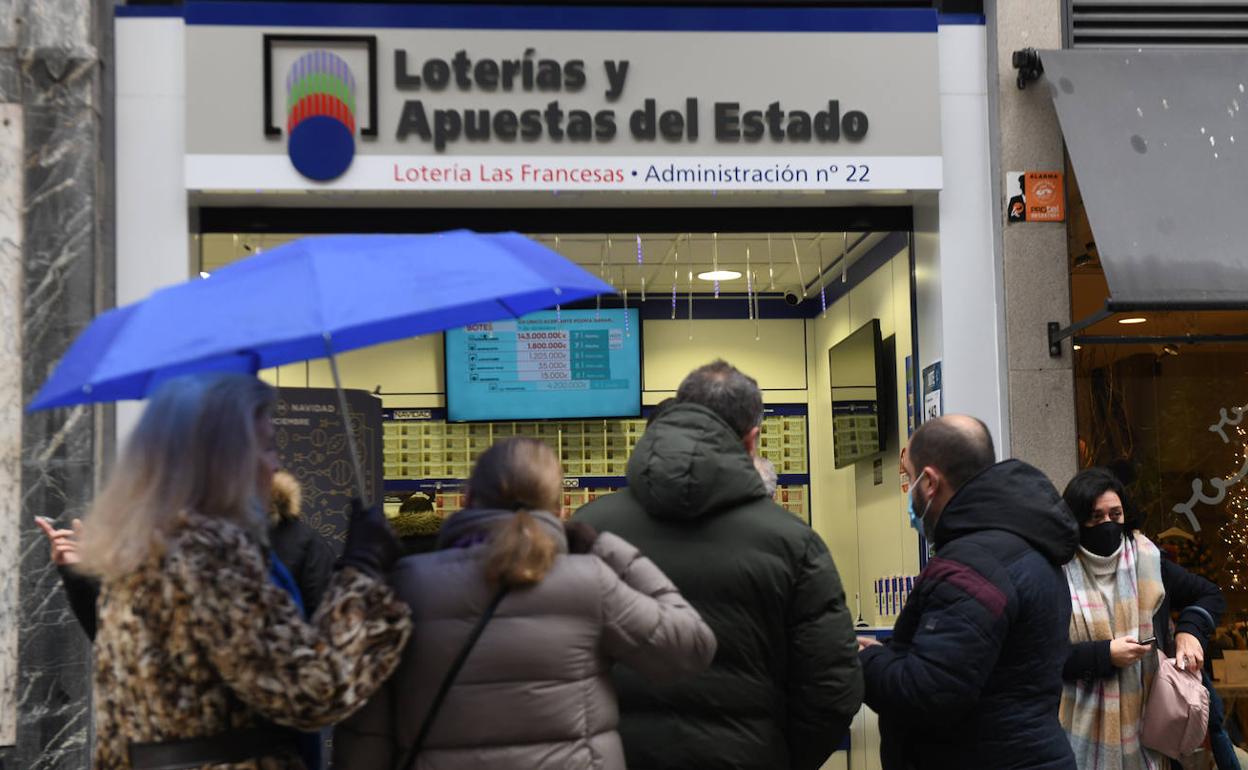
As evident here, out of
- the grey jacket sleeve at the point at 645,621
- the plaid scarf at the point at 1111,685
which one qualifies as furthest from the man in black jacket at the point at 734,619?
the plaid scarf at the point at 1111,685

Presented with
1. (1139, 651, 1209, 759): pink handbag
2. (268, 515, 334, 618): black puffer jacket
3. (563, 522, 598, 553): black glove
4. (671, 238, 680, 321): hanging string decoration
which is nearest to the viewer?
(563, 522, 598, 553): black glove

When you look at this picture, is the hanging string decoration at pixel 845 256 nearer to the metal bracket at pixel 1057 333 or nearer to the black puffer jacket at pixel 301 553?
the metal bracket at pixel 1057 333

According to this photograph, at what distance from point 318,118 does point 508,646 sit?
193 inches

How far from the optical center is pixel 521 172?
7.75 m

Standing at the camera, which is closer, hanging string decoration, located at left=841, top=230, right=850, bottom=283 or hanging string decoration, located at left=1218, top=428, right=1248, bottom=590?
hanging string decoration, located at left=1218, top=428, right=1248, bottom=590

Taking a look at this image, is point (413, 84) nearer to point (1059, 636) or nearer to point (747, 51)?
point (747, 51)

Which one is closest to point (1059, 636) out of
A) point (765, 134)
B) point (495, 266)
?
point (495, 266)

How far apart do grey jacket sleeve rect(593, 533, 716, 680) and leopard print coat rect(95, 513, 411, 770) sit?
0.47 metres

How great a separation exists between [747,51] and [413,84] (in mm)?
1716

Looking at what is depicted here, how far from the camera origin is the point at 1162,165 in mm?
7559

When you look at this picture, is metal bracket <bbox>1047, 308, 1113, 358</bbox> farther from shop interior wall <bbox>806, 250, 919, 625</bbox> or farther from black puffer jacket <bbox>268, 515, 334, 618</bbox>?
black puffer jacket <bbox>268, 515, 334, 618</bbox>

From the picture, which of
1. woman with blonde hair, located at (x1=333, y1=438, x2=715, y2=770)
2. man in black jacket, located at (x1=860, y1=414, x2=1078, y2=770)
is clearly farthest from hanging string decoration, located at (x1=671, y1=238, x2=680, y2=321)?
woman with blonde hair, located at (x1=333, y1=438, x2=715, y2=770)

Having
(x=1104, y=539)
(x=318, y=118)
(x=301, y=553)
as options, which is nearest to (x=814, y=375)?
(x=318, y=118)

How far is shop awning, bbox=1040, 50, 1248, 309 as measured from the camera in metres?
7.16
